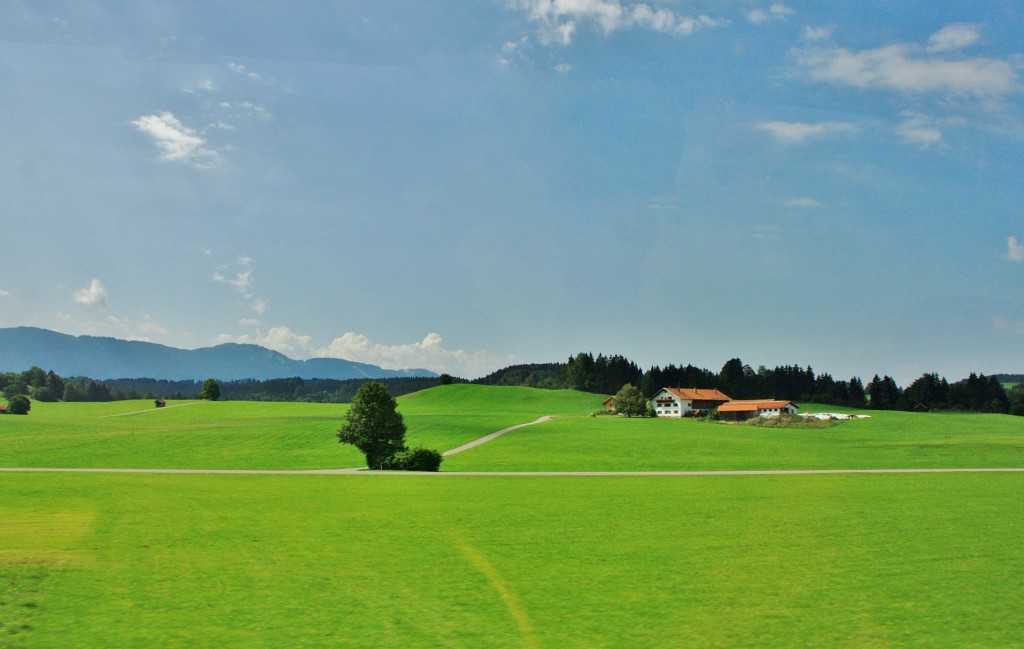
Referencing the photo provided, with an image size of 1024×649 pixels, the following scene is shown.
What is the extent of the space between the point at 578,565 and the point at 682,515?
7717 mm

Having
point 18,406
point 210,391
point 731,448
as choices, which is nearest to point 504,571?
point 731,448

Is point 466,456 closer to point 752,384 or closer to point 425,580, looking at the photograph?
point 425,580

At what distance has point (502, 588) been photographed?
1359cm

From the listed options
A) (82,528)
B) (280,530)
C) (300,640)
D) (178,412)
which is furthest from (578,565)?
(178,412)

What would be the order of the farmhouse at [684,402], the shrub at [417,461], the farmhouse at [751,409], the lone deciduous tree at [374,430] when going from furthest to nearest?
the farmhouse at [684,402], the farmhouse at [751,409], the lone deciduous tree at [374,430], the shrub at [417,461]

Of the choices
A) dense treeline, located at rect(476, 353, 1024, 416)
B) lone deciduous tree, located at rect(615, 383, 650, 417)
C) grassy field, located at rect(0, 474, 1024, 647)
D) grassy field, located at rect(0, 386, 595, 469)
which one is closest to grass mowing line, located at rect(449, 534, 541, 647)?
grassy field, located at rect(0, 474, 1024, 647)

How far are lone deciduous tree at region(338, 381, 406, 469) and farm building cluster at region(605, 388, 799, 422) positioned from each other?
7545cm

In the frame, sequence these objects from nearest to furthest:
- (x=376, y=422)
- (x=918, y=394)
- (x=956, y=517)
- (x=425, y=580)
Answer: (x=425, y=580), (x=956, y=517), (x=376, y=422), (x=918, y=394)

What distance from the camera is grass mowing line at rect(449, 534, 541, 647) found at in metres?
11.2

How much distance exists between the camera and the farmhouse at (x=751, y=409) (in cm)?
10875

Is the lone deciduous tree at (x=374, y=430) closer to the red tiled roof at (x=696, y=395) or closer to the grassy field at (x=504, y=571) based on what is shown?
the grassy field at (x=504, y=571)

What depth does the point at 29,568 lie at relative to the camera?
14320 millimetres

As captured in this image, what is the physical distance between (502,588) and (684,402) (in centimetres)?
11441

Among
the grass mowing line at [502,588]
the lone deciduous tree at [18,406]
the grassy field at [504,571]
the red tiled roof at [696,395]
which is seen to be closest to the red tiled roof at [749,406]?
the red tiled roof at [696,395]
